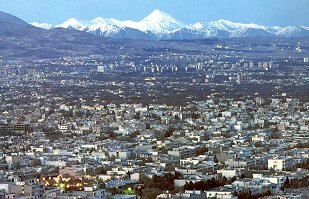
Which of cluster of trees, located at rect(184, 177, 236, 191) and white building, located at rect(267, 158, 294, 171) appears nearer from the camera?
cluster of trees, located at rect(184, 177, 236, 191)

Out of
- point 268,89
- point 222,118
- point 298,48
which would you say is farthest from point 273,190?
point 298,48

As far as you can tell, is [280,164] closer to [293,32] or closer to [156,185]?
[156,185]

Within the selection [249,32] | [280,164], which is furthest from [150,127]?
[249,32]

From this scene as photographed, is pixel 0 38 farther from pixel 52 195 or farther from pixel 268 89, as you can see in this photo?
pixel 52 195

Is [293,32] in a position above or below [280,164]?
below

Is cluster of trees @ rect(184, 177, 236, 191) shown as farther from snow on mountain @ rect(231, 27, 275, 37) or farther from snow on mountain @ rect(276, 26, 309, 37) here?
snow on mountain @ rect(276, 26, 309, 37)

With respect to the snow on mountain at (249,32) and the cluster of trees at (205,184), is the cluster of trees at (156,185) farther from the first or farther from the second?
the snow on mountain at (249,32)

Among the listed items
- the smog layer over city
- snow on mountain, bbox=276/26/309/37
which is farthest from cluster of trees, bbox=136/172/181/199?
snow on mountain, bbox=276/26/309/37

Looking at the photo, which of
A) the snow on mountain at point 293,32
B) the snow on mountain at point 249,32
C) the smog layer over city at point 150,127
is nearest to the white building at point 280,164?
the smog layer over city at point 150,127

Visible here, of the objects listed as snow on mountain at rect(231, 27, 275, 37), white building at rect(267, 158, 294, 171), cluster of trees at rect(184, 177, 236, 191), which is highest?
cluster of trees at rect(184, 177, 236, 191)

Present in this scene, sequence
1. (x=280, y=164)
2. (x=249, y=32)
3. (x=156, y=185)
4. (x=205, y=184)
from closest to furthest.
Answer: (x=205, y=184)
(x=156, y=185)
(x=280, y=164)
(x=249, y=32)

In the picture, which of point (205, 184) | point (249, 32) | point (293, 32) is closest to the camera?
point (205, 184)

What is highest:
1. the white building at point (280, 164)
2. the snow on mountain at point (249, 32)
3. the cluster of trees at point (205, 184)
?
the cluster of trees at point (205, 184)

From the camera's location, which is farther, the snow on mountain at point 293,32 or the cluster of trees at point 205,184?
the snow on mountain at point 293,32
